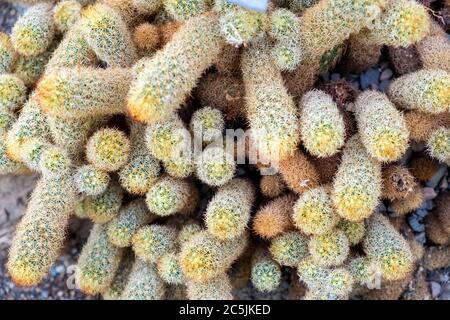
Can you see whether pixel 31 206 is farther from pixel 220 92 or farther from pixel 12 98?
pixel 220 92

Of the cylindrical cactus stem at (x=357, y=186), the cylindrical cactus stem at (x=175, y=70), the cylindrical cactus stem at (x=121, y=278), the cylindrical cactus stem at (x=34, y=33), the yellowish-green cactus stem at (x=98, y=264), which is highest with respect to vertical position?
the cylindrical cactus stem at (x=175, y=70)

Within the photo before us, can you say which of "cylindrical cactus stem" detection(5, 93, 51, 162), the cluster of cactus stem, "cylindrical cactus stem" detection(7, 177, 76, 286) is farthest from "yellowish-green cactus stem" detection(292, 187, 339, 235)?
"cylindrical cactus stem" detection(5, 93, 51, 162)

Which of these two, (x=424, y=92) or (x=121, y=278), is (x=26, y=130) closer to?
(x=121, y=278)

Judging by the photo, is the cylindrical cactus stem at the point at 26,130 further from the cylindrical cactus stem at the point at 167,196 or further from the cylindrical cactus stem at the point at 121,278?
the cylindrical cactus stem at the point at 121,278

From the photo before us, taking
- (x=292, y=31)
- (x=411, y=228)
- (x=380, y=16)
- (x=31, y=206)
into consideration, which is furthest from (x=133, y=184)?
(x=411, y=228)

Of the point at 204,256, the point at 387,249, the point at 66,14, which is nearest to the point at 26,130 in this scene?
the point at 66,14

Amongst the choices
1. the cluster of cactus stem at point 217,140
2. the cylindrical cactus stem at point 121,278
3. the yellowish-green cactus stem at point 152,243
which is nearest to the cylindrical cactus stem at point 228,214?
the cluster of cactus stem at point 217,140

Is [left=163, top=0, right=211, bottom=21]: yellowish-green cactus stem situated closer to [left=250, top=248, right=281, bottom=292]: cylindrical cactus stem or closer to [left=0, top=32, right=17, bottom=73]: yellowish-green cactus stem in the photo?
[left=0, top=32, right=17, bottom=73]: yellowish-green cactus stem
